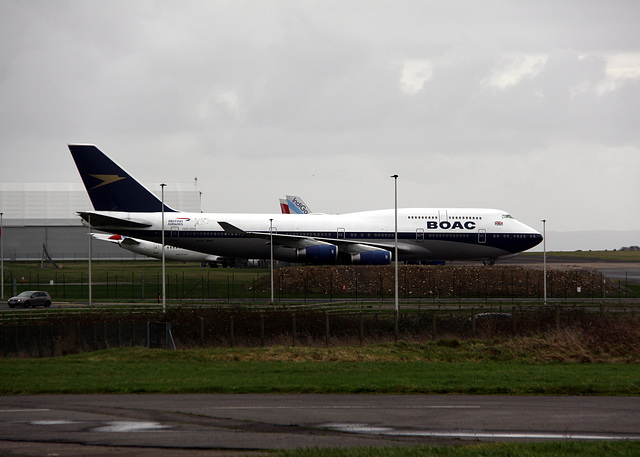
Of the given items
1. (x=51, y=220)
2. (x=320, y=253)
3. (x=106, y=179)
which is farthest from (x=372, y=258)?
(x=51, y=220)

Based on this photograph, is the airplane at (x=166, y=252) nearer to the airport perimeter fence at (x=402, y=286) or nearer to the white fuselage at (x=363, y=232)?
the white fuselage at (x=363, y=232)

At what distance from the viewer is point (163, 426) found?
1378 centimetres

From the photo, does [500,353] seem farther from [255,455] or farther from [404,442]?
[255,455]

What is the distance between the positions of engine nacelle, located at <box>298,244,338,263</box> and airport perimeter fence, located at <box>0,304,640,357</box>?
770 inches

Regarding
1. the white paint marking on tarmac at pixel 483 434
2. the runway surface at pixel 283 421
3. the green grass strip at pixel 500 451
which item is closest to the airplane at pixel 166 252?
the runway surface at pixel 283 421

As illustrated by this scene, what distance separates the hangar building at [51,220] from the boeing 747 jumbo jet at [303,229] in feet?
197

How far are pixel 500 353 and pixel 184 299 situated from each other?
106ft

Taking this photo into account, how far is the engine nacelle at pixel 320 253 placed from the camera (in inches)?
2382

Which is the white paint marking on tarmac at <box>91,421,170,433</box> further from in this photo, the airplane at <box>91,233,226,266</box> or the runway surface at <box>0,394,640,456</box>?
the airplane at <box>91,233,226,266</box>

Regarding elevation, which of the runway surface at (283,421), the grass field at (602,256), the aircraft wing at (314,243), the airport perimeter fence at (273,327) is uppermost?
the aircraft wing at (314,243)

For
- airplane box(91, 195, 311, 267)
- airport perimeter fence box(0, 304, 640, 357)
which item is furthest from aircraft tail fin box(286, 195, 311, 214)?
airport perimeter fence box(0, 304, 640, 357)

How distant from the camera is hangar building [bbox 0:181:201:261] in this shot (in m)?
121

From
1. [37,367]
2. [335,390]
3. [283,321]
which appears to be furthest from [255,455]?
[283,321]

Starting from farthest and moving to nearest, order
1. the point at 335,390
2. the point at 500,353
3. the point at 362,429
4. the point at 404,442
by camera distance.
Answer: the point at 500,353
the point at 335,390
the point at 362,429
the point at 404,442
